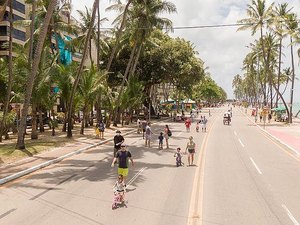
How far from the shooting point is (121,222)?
9430 millimetres

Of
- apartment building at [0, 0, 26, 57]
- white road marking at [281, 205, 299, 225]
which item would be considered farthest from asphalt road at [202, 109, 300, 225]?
apartment building at [0, 0, 26, 57]

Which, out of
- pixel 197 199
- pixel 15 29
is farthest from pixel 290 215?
pixel 15 29

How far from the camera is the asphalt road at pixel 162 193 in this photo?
9859 millimetres

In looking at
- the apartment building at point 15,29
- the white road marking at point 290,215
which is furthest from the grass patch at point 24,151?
the apartment building at point 15,29

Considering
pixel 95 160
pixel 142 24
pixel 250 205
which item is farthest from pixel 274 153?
pixel 142 24

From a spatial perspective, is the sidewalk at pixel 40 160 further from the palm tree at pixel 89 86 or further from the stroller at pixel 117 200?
the palm tree at pixel 89 86

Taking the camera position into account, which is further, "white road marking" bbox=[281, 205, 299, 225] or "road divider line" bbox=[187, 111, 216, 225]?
"road divider line" bbox=[187, 111, 216, 225]

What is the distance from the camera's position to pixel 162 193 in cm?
1244

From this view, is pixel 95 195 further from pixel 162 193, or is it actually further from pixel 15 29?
pixel 15 29

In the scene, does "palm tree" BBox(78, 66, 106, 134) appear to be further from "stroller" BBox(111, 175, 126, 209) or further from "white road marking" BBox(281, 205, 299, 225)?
"white road marking" BBox(281, 205, 299, 225)

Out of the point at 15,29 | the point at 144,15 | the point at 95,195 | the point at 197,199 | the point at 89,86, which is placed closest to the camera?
the point at 197,199

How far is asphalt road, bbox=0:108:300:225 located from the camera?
9.86 metres

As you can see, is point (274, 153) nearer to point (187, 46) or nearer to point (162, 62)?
point (162, 62)

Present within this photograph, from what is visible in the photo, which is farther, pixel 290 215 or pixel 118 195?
pixel 118 195
